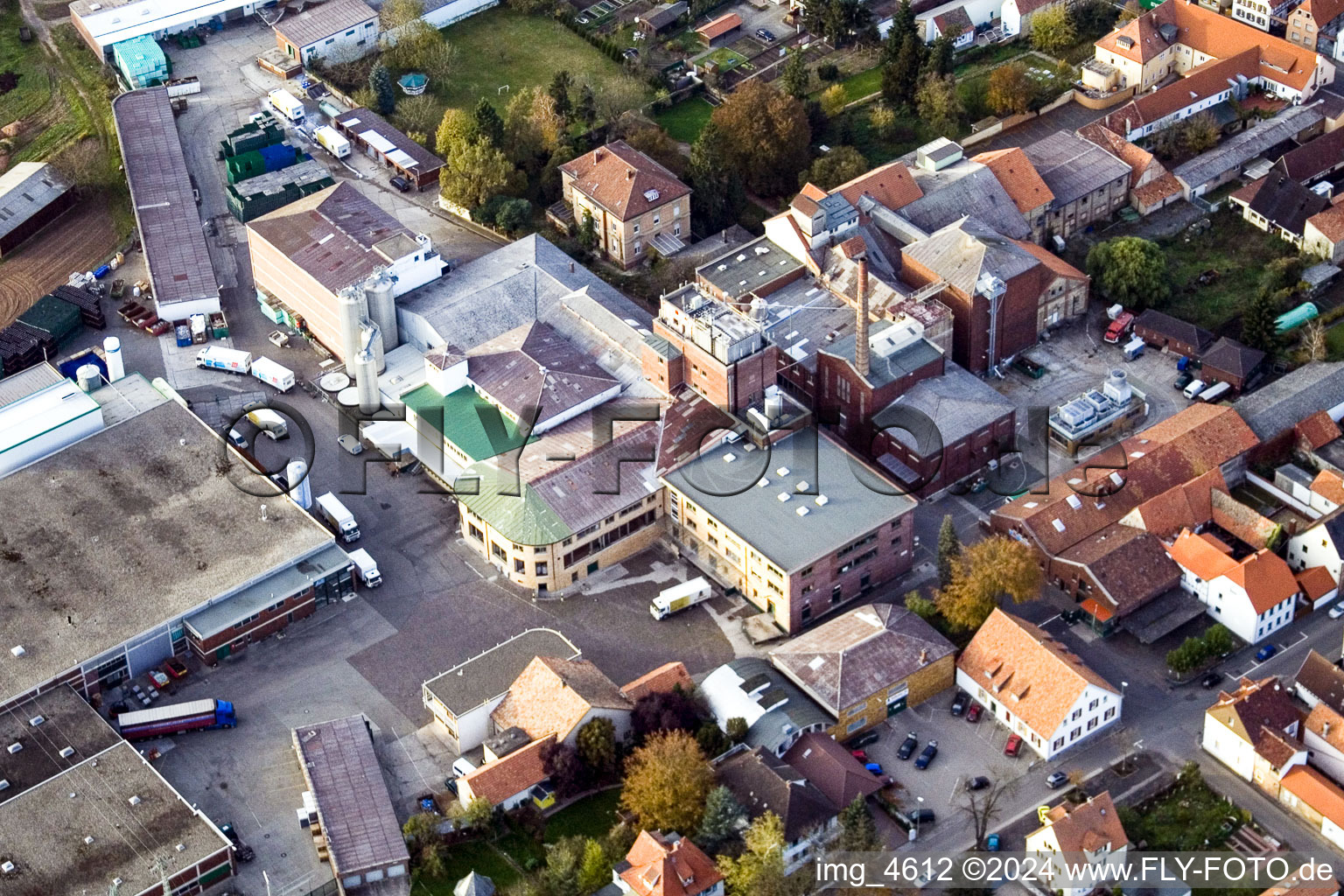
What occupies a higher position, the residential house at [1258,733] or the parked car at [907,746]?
the residential house at [1258,733]

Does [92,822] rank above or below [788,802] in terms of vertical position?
above

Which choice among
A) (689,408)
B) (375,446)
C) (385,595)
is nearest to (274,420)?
(375,446)

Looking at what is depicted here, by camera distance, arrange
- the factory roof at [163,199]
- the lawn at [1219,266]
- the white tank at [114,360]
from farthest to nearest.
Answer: the factory roof at [163,199] < the lawn at [1219,266] < the white tank at [114,360]

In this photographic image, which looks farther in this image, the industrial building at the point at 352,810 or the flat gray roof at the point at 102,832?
the industrial building at the point at 352,810

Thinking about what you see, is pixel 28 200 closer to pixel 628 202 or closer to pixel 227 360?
pixel 227 360

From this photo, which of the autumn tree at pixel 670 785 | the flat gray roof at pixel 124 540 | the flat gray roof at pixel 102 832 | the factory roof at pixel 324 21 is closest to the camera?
the flat gray roof at pixel 102 832

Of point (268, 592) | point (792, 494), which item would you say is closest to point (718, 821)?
point (792, 494)

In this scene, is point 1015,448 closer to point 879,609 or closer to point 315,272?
point 879,609

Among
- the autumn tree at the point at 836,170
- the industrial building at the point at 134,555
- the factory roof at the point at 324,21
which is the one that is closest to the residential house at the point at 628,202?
the autumn tree at the point at 836,170

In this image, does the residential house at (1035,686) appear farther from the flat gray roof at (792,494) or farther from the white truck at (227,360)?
the white truck at (227,360)
